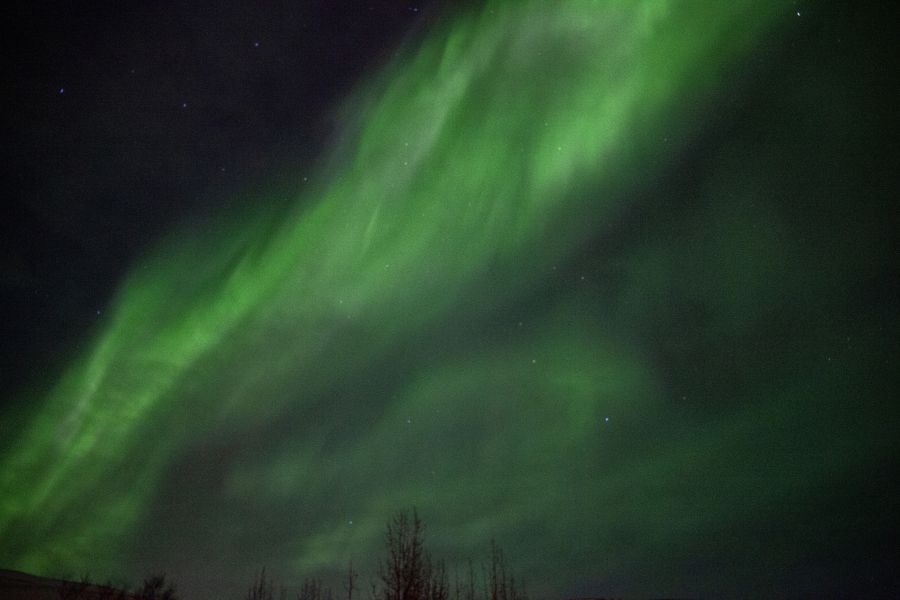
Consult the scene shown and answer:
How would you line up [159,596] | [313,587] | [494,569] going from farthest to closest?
[313,587] < [494,569] < [159,596]

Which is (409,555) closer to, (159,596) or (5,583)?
(159,596)

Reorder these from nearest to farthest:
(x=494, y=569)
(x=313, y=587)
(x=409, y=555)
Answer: (x=409, y=555) → (x=494, y=569) → (x=313, y=587)

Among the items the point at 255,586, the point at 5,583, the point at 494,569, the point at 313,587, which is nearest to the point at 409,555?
the point at 494,569

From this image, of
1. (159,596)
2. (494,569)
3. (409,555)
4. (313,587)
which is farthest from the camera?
(313,587)

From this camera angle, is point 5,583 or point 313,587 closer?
point 5,583

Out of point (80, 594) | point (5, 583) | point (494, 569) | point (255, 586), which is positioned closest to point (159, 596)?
point (80, 594)

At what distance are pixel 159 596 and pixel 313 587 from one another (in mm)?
24747

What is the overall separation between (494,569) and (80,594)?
55244 mm

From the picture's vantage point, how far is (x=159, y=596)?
191 ft

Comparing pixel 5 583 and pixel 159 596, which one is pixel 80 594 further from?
pixel 5 583

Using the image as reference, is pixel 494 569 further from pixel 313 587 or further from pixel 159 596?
pixel 159 596

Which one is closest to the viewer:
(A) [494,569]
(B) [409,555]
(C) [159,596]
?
(B) [409,555]

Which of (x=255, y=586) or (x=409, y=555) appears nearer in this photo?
(x=409, y=555)

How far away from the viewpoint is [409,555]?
33250mm
